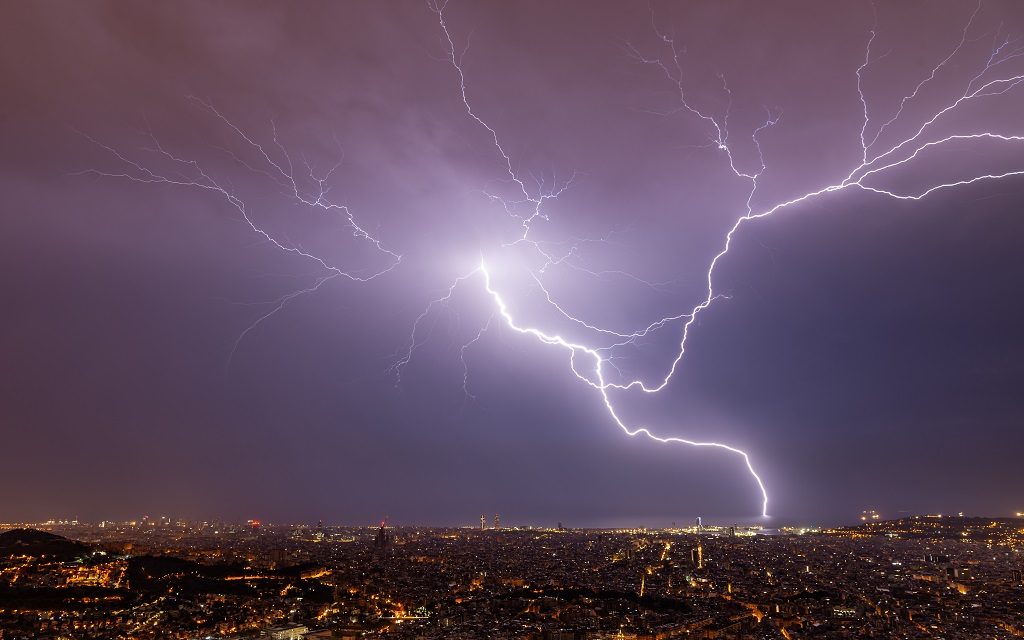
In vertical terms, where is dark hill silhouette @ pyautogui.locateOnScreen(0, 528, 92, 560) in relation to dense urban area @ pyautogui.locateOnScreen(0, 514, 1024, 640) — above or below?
above

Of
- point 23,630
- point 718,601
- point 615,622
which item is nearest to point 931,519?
point 718,601

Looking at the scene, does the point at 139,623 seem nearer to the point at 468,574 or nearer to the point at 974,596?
the point at 468,574

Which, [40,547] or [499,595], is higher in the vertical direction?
[40,547]

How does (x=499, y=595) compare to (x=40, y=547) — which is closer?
(x=499, y=595)

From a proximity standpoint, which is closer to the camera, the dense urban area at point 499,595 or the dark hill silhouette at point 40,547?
the dense urban area at point 499,595

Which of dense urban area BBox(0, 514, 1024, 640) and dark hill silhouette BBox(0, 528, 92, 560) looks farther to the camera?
dark hill silhouette BBox(0, 528, 92, 560)
